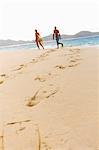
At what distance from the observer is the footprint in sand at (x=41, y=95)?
454 cm

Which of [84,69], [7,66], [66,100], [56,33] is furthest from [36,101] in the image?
[56,33]

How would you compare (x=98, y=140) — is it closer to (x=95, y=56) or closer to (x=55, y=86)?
(x=55, y=86)

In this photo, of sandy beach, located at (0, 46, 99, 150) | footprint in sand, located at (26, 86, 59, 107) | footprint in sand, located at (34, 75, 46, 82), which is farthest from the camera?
footprint in sand, located at (34, 75, 46, 82)

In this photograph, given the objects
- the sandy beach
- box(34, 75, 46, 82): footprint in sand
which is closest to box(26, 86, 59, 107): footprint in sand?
the sandy beach

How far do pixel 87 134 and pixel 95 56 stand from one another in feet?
14.6

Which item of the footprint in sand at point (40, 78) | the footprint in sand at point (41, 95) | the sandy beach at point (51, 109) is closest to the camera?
the sandy beach at point (51, 109)

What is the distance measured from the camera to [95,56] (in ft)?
24.9

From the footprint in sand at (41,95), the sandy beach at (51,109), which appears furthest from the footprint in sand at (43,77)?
the footprint in sand at (41,95)

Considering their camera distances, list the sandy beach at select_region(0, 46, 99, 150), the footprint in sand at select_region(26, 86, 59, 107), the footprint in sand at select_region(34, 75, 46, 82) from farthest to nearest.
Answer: the footprint in sand at select_region(34, 75, 46, 82) < the footprint in sand at select_region(26, 86, 59, 107) < the sandy beach at select_region(0, 46, 99, 150)

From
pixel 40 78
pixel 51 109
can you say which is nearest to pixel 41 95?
pixel 51 109

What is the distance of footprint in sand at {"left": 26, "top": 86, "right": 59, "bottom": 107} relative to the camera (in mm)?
4535

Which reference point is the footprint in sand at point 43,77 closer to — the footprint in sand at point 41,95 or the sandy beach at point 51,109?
the sandy beach at point 51,109

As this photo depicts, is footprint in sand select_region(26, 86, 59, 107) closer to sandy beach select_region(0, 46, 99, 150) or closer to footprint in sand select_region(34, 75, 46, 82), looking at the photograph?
sandy beach select_region(0, 46, 99, 150)

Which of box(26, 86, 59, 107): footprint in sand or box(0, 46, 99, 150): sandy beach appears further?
box(26, 86, 59, 107): footprint in sand
